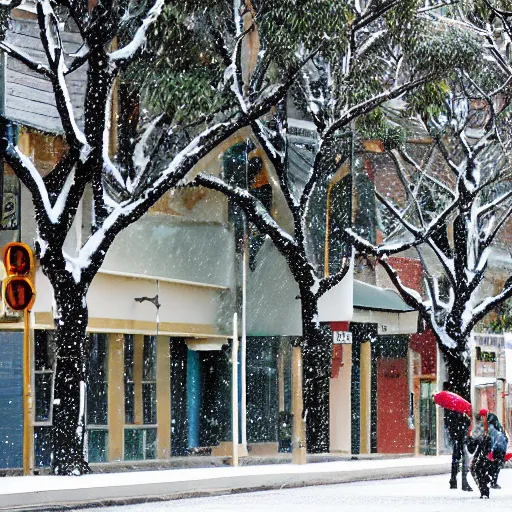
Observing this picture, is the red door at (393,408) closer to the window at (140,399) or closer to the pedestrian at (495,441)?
the window at (140,399)

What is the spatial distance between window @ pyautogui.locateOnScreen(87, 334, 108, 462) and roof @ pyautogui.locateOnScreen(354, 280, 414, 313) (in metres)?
9.22

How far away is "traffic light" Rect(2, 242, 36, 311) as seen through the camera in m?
23.2

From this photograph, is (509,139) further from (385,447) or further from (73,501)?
(73,501)

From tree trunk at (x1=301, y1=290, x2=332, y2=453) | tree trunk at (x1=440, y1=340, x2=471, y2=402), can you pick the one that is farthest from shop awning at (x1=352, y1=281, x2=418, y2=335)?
tree trunk at (x1=301, y1=290, x2=332, y2=453)

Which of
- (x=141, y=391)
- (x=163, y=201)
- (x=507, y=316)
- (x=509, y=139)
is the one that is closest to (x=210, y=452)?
(x=141, y=391)

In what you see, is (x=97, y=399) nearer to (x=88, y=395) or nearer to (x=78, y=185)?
(x=88, y=395)

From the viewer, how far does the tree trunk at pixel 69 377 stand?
73.1 ft

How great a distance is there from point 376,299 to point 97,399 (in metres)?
11.3

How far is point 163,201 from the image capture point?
99.7 feet

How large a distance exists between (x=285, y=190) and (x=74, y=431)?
8265 mm

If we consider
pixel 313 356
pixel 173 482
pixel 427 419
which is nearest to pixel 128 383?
pixel 313 356

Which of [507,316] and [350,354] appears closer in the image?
[350,354]

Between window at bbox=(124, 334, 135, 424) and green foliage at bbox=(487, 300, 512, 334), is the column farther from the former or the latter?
green foliage at bbox=(487, 300, 512, 334)

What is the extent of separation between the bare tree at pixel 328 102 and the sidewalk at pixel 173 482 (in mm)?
2053
